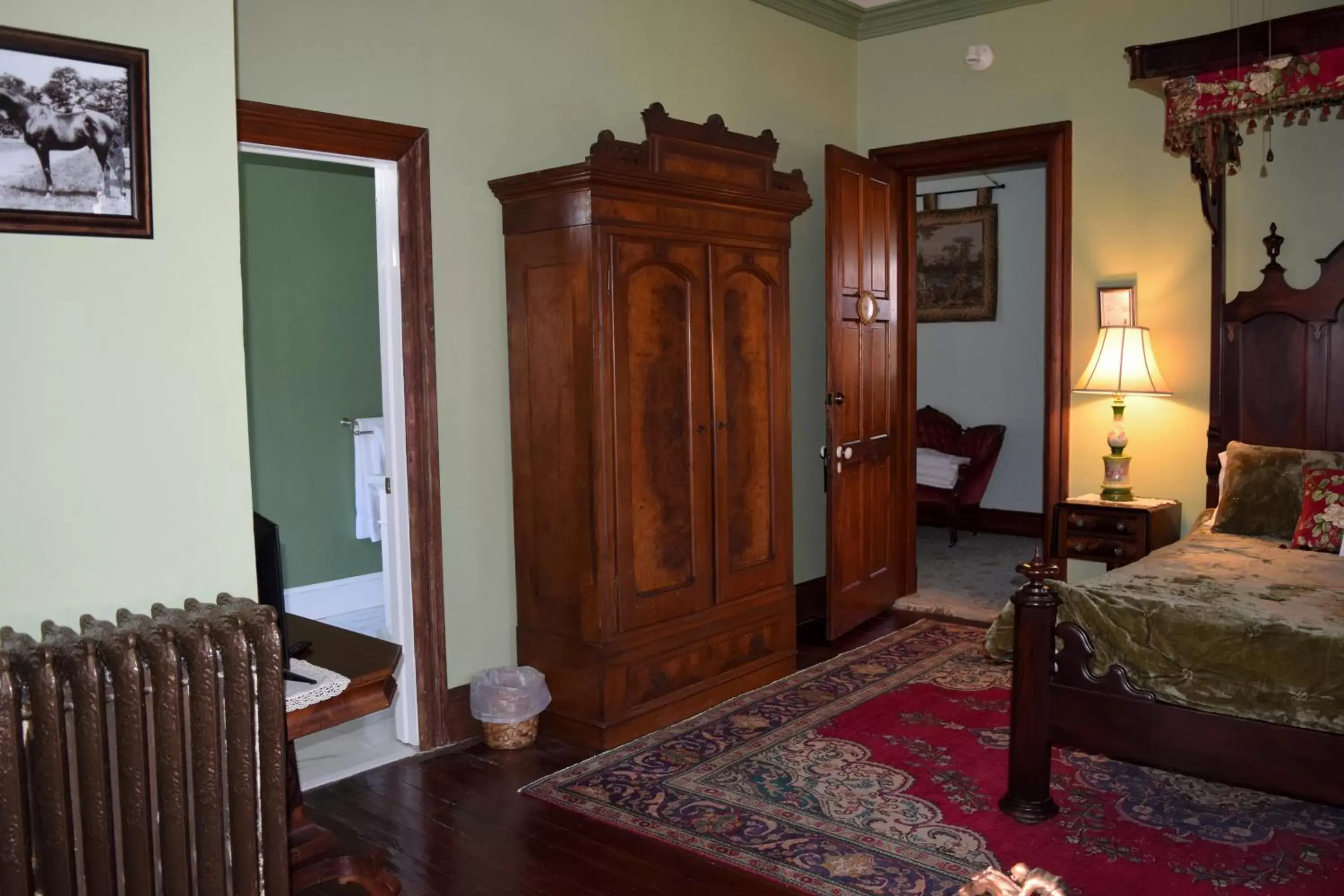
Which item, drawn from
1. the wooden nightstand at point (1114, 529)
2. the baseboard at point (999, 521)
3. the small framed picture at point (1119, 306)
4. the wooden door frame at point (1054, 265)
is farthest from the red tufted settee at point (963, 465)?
the small framed picture at point (1119, 306)

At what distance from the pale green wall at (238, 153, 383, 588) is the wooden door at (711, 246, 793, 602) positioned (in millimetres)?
2119

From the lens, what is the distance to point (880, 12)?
5.94 metres

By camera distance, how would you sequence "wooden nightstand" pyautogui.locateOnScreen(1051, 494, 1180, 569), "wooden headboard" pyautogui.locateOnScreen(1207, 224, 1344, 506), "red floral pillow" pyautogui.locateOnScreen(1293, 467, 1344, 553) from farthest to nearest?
"wooden nightstand" pyautogui.locateOnScreen(1051, 494, 1180, 569) < "wooden headboard" pyautogui.locateOnScreen(1207, 224, 1344, 506) < "red floral pillow" pyautogui.locateOnScreen(1293, 467, 1344, 553)

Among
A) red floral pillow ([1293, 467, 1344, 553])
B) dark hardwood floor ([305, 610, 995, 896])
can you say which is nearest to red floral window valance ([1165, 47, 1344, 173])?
red floral pillow ([1293, 467, 1344, 553])

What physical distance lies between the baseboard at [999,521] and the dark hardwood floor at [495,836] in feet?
16.3

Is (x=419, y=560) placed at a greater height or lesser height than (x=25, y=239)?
lesser

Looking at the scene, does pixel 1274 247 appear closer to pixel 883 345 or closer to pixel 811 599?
pixel 883 345

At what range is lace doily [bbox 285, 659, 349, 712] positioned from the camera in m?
2.55

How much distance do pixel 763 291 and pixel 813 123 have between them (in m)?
1.58

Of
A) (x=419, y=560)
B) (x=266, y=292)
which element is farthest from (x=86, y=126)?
(x=266, y=292)

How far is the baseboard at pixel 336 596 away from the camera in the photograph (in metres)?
5.99

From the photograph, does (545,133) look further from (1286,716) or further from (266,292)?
(1286,716)

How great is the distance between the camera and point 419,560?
13.1ft

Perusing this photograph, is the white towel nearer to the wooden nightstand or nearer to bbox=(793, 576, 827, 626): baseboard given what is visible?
bbox=(793, 576, 827, 626): baseboard
